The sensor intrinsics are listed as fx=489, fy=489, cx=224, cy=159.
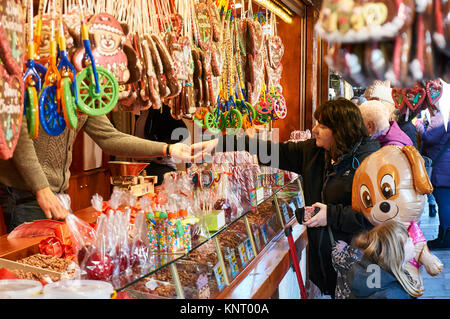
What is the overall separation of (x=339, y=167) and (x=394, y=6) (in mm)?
2032

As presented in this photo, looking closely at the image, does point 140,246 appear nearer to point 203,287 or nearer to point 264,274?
point 203,287

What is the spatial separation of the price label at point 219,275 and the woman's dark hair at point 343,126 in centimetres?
114

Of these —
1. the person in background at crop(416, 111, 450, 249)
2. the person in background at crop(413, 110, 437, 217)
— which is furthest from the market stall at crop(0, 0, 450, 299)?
the person in background at crop(416, 111, 450, 249)

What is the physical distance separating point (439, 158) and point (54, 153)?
4124 mm

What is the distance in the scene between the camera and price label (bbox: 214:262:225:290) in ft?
5.70

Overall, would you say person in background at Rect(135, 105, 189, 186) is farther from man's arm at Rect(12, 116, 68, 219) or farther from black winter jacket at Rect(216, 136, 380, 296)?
man's arm at Rect(12, 116, 68, 219)

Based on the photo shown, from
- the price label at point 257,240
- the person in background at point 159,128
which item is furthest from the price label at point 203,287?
the person in background at point 159,128

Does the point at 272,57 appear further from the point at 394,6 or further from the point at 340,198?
the point at 394,6

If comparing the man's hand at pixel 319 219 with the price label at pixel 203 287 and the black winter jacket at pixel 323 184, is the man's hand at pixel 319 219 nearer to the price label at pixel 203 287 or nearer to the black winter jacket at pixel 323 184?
the black winter jacket at pixel 323 184

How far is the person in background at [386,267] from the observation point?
6.73ft

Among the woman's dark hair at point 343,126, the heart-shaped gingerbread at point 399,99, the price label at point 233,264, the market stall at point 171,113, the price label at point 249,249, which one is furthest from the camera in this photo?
the woman's dark hair at point 343,126

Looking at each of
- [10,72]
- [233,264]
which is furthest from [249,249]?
[10,72]

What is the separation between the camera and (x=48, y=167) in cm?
232

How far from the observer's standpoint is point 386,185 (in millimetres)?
2066
